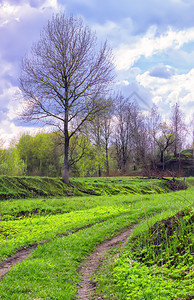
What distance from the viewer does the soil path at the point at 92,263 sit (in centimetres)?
560

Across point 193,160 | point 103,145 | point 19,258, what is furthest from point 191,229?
point 193,160

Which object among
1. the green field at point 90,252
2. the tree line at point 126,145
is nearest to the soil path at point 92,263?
the green field at point 90,252

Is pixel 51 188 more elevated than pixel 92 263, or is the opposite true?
pixel 51 188

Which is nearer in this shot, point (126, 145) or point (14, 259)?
point (14, 259)

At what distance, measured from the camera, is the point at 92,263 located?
23.7 feet

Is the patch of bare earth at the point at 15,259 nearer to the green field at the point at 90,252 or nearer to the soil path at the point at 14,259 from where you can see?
the soil path at the point at 14,259

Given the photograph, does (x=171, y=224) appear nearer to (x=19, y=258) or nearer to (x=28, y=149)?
(x=19, y=258)

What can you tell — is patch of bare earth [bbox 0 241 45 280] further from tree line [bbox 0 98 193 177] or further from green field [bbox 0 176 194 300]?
tree line [bbox 0 98 193 177]

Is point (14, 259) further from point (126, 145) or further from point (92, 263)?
point (126, 145)

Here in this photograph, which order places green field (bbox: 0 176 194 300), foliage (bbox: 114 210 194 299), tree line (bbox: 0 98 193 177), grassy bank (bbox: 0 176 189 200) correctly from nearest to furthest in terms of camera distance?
1. foliage (bbox: 114 210 194 299)
2. green field (bbox: 0 176 194 300)
3. grassy bank (bbox: 0 176 189 200)
4. tree line (bbox: 0 98 193 177)

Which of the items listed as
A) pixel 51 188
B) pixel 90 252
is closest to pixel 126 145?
pixel 51 188

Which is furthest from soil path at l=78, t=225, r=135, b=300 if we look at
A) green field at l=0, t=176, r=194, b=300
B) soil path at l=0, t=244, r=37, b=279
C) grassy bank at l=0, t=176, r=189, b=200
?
grassy bank at l=0, t=176, r=189, b=200

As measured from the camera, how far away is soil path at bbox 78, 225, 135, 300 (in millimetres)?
5598

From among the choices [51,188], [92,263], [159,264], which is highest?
[51,188]
